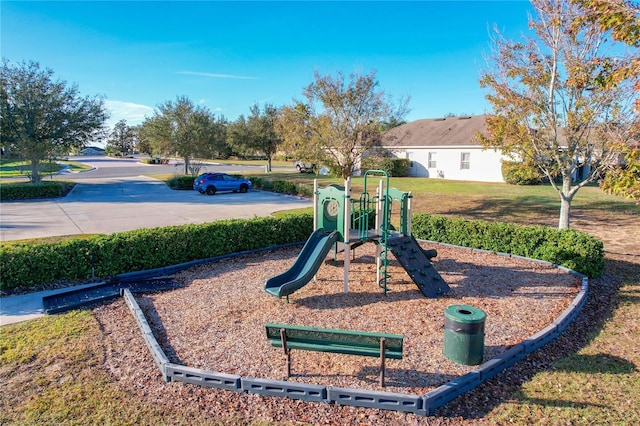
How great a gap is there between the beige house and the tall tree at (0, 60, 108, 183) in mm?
22974

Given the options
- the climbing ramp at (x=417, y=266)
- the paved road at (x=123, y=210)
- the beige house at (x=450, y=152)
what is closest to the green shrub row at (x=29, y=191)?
the paved road at (x=123, y=210)

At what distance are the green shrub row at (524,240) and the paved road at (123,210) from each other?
6.07m

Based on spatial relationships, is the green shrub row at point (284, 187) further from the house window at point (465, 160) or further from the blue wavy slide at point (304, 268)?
the blue wavy slide at point (304, 268)

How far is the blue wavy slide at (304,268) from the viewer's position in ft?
23.1

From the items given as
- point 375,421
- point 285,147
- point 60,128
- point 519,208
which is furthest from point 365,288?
point 60,128

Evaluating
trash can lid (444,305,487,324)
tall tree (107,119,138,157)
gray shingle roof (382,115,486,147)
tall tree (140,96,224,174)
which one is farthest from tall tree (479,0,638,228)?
tall tree (107,119,138,157)

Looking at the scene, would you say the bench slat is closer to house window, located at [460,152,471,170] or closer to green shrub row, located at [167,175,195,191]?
green shrub row, located at [167,175,195,191]

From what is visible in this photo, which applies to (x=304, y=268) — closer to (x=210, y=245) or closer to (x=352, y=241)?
(x=352, y=241)

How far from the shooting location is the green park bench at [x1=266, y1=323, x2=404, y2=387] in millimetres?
4547

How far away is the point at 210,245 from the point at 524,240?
787 centimetres

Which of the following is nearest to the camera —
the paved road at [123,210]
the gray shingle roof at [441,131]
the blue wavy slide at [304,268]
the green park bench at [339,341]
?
the green park bench at [339,341]

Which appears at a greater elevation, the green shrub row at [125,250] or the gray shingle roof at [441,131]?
the gray shingle roof at [441,131]

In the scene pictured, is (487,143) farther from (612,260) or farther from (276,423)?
(276,423)

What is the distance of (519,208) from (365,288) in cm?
1334
